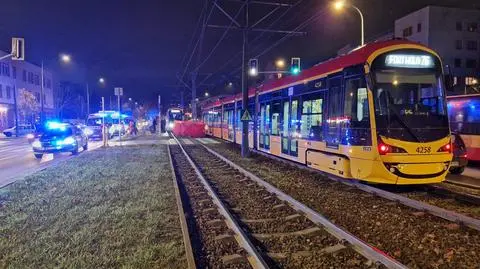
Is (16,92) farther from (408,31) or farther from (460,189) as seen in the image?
(460,189)

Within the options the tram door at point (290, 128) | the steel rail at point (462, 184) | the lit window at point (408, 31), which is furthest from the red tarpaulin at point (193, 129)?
the lit window at point (408, 31)

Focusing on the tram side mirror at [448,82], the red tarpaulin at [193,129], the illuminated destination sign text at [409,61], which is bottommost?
the red tarpaulin at [193,129]

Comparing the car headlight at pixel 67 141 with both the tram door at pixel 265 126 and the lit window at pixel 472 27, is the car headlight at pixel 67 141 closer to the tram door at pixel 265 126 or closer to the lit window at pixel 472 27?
the tram door at pixel 265 126

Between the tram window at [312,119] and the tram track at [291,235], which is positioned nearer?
the tram track at [291,235]

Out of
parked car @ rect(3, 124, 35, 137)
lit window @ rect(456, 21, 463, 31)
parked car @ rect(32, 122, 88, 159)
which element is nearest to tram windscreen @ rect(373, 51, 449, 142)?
parked car @ rect(32, 122, 88, 159)

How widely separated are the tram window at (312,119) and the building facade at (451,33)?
47890 millimetres

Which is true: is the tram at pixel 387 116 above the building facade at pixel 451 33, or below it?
below

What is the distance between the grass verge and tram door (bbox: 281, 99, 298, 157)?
14.7 feet

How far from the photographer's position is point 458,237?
6.25 metres

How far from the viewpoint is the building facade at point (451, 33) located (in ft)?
179

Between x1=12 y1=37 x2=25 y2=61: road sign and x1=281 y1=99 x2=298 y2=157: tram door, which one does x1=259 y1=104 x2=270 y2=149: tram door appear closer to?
x1=281 y1=99 x2=298 y2=157: tram door

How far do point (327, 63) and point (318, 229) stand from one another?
641 centimetres

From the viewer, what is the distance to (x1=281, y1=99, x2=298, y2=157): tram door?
14.1 meters

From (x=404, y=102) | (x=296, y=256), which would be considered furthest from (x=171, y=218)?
(x=404, y=102)
